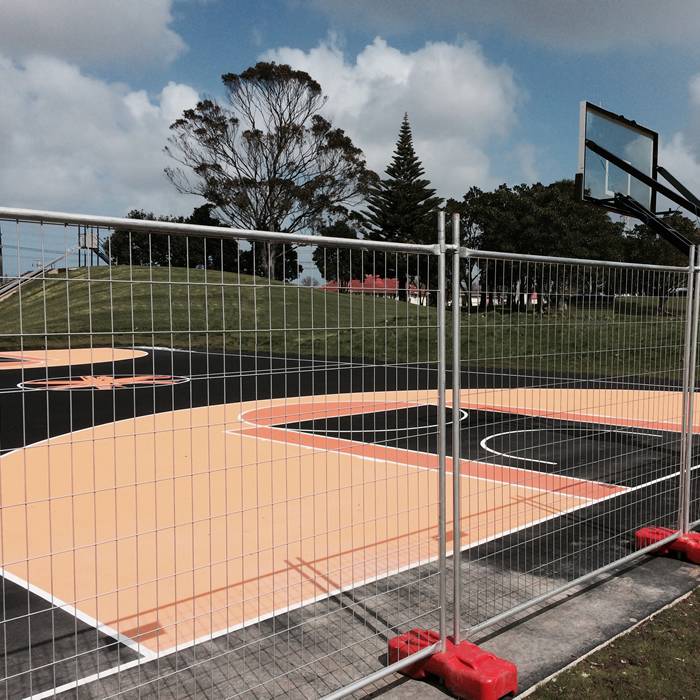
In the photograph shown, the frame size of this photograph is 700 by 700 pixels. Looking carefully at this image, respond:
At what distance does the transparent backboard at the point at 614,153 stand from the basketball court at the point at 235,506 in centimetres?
351

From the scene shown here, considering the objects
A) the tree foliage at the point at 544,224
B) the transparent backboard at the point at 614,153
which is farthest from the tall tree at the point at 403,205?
the transparent backboard at the point at 614,153

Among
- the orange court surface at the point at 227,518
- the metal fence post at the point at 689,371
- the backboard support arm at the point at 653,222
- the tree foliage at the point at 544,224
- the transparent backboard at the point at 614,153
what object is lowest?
the orange court surface at the point at 227,518

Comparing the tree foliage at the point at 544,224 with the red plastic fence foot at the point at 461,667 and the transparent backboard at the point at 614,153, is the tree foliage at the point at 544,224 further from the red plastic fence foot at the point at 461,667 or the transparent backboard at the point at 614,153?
the red plastic fence foot at the point at 461,667

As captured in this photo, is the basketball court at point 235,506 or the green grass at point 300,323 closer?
the green grass at point 300,323

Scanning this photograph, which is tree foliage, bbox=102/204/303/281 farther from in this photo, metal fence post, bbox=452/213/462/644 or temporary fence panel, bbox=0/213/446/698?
metal fence post, bbox=452/213/462/644

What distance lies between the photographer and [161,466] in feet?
29.8

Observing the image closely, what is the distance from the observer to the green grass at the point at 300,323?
270 cm

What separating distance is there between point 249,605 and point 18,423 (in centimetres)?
942

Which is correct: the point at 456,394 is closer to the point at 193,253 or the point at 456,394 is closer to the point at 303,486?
the point at 193,253

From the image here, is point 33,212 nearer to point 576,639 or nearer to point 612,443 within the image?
point 576,639

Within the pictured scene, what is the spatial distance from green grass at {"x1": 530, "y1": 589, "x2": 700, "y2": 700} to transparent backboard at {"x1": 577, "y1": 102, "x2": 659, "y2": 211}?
261 inches

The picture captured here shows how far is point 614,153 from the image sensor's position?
9.91m

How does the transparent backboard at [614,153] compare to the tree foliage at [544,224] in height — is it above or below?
below

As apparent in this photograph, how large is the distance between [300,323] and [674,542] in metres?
3.50
